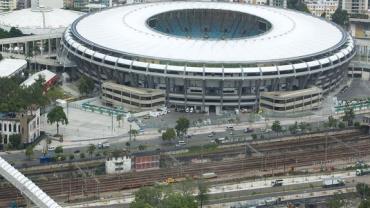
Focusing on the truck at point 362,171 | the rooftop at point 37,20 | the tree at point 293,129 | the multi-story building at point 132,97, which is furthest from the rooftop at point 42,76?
the truck at point 362,171

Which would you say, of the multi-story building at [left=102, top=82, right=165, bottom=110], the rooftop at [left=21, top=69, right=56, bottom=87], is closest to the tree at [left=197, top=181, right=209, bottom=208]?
the multi-story building at [left=102, top=82, right=165, bottom=110]

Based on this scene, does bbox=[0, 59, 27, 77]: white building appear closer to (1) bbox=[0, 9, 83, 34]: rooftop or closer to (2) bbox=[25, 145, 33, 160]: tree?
(1) bbox=[0, 9, 83, 34]: rooftop

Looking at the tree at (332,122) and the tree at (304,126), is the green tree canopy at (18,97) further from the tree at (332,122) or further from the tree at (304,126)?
the tree at (332,122)

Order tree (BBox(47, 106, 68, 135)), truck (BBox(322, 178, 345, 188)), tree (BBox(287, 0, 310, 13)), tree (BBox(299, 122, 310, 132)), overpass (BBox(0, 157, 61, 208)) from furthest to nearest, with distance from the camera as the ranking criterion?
tree (BBox(287, 0, 310, 13))
tree (BBox(299, 122, 310, 132))
tree (BBox(47, 106, 68, 135))
truck (BBox(322, 178, 345, 188))
overpass (BBox(0, 157, 61, 208))

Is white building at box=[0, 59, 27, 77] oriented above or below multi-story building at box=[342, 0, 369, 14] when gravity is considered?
above

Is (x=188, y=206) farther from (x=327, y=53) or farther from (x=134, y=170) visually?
(x=327, y=53)

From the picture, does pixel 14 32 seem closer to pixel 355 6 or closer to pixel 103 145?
pixel 103 145

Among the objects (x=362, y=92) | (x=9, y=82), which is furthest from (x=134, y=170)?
(x=362, y=92)
